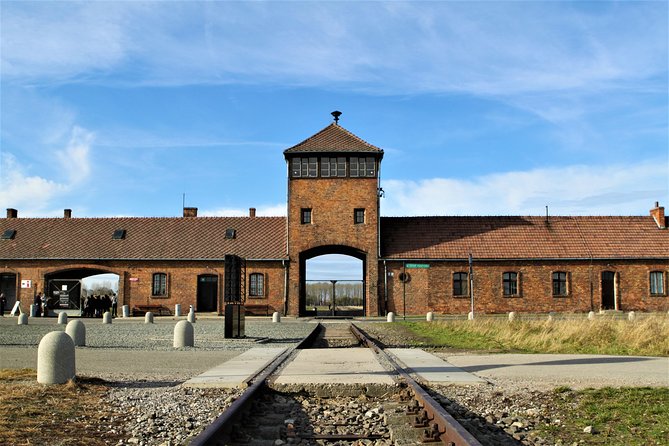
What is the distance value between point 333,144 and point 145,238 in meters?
13.3

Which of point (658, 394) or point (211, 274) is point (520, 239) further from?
point (658, 394)

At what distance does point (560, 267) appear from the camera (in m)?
38.9

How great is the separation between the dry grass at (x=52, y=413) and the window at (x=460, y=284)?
3114cm

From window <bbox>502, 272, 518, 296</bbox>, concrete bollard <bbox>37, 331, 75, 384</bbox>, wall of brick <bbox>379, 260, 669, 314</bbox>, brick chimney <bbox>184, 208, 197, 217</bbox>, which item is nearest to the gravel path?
concrete bollard <bbox>37, 331, 75, 384</bbox>

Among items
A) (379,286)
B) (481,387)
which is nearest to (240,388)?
(481,387)

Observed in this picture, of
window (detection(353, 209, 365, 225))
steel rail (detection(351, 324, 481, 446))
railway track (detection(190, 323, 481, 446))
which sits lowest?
railway track (detection(190, 323, 481, 446))

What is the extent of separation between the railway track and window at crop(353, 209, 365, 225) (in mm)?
30148

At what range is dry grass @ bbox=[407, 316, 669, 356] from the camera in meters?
14.8

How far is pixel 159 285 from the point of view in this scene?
39.9 metres

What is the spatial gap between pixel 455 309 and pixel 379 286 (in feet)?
14.9

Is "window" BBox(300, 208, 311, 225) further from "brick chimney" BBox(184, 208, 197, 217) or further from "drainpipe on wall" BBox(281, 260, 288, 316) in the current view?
"brick chimney" BBox(184, 208, 197, 217)

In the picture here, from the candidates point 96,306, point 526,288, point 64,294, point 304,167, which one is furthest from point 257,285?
point 526,288

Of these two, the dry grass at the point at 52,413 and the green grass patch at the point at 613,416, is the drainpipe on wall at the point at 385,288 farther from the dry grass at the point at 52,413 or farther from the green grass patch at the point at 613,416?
the green grass patch at the point at 613,416

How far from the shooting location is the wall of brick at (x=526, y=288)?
38.1 meters
